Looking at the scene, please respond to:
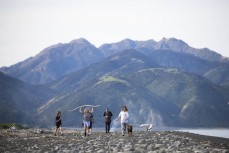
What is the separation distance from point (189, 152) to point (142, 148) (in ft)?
13.7

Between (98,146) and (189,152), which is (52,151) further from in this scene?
(189,152)

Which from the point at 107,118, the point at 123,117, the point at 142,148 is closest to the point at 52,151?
the point at 142,148

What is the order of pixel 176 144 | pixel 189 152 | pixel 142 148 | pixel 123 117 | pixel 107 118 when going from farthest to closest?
pixel 107 118 < pixel 123 117 < pixel 176 144 < pixel 142 148 < pixel 189 152

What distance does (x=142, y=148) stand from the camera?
106 feet

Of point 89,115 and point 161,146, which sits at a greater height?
point 89,115

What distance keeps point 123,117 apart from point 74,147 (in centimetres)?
1171

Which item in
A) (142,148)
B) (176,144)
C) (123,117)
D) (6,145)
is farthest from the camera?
(123,117)

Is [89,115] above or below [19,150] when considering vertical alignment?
above

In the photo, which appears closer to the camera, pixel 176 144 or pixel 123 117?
pixel 176 144

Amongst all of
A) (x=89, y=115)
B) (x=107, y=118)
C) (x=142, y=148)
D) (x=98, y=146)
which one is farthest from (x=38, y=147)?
(x=107, y=118)

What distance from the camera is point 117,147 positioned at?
33281 millimetres

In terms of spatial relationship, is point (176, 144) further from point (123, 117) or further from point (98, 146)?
point (123, 117)

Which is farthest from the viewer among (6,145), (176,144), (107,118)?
(107,118)

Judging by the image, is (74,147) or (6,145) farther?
(6,145)
